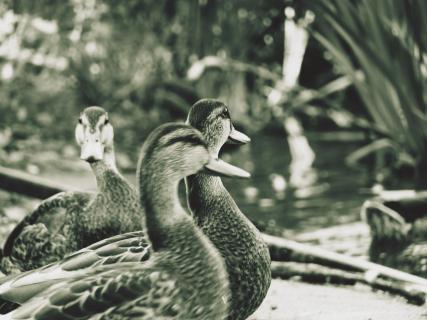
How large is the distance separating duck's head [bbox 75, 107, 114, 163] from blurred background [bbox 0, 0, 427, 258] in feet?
4.42

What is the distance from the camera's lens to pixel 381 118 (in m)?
7.04

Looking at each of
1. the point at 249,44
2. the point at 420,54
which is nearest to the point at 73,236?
the point at 420,54

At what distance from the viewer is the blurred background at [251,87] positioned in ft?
20.6

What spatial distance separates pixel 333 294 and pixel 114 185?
4.01 feet

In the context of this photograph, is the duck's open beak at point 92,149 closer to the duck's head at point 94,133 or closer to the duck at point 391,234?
the duck's head at point 94,133

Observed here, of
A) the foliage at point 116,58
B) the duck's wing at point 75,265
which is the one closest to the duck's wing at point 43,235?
the duck's wing at point 75,265

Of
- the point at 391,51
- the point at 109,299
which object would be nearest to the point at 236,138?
the point at 109,299

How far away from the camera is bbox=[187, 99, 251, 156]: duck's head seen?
11.8 ft

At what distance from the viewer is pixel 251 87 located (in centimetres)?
1053

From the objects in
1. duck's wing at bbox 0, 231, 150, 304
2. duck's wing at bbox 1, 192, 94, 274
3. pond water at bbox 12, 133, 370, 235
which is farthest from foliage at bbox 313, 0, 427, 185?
duck's wing at bbox 0, 231, 150, 304

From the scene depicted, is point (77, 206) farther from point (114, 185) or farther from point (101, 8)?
point (101, 8)

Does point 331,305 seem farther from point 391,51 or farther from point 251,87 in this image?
point 251,87

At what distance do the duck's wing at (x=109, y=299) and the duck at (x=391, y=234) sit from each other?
8.44ft

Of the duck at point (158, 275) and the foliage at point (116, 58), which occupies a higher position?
the foliage at point (116, 58)
